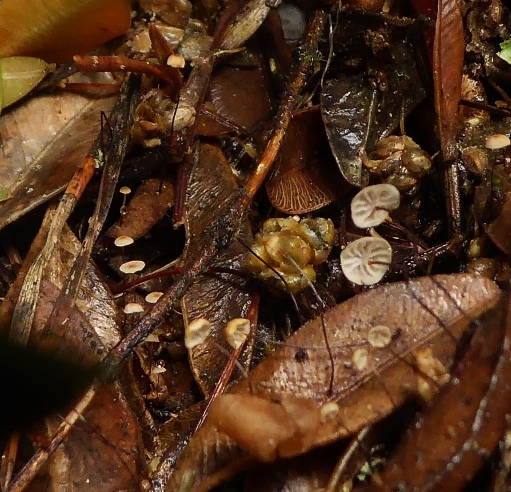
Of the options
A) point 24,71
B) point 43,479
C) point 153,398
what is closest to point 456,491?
point 153,398

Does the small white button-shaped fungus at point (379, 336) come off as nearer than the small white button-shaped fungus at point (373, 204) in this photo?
Yes

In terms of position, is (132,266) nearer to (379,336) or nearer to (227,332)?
(227,332)

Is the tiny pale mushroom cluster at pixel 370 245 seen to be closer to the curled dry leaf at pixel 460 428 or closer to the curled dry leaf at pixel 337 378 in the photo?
the curled dry leaf at pixel 337 378

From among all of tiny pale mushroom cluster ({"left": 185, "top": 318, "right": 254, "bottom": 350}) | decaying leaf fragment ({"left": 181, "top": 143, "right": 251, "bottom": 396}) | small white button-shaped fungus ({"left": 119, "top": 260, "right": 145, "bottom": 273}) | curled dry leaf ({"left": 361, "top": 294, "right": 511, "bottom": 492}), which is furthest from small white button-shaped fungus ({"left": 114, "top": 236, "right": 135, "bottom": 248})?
curled dry leaf ({"left": 361, "top": 294, "right": 511, "bottom": 492})

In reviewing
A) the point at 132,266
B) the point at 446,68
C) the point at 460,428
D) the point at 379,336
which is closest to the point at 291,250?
the point at 379,336

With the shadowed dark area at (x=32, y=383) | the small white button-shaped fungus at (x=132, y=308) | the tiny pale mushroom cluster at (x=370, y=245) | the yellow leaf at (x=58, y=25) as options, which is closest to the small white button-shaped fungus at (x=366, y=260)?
the tiny pale mushroom cluster at (x=370, y=245)
